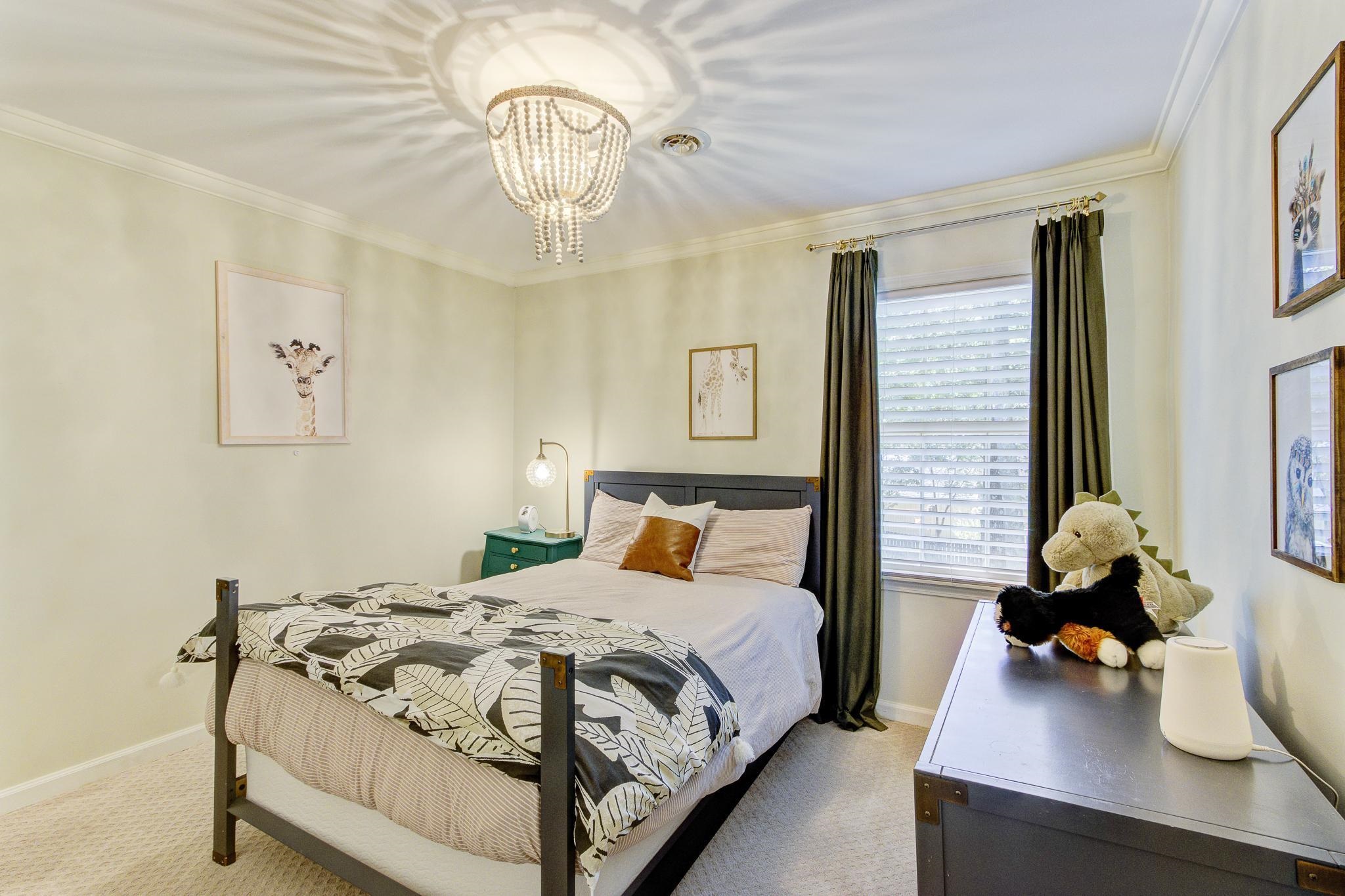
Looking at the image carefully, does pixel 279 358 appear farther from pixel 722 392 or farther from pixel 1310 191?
pixel 1310 191

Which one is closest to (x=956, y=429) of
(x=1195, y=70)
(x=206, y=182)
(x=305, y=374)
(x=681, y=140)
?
(x=1195, y=70)

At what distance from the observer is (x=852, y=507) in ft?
10.7

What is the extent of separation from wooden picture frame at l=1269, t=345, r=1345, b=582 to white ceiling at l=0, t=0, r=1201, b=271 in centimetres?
125

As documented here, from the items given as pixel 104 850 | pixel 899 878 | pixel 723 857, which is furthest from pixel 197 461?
pixel 899 878

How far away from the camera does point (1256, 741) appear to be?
4.17 feet

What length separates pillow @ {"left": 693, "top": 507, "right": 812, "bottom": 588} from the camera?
3.21 meters

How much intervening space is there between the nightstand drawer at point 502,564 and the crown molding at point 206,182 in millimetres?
1961

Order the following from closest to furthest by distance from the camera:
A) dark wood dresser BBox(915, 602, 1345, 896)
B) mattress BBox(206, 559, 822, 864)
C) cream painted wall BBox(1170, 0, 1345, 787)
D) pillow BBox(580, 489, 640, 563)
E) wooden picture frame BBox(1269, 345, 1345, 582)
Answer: dark wood dresser BBox(915, 602, 1345, 896) < wooden picture frame BBox(1269, 345, 1345, 582) < cream painted wall BBox(1170, 0, 1345, 787) < mattress BBox(206, 559, 822, 864) < pillow BBox(580, 489, 640, 563)

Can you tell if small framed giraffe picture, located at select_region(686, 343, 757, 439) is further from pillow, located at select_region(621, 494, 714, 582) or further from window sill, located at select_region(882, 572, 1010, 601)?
window sill, located at select_region(882, 572, 1010, 601)

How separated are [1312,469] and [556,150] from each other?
2119 millimetres

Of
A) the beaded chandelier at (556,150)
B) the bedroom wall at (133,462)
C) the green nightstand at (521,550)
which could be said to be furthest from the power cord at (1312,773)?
the bedroom wall at (133,462)

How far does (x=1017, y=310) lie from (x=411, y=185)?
9.81 ft

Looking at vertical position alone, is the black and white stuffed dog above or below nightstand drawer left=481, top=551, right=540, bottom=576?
above

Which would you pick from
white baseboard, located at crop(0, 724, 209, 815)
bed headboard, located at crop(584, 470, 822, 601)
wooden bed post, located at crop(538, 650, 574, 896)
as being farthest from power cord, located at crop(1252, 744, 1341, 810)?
white baseboard, located at crop(0, 724, 209, 815)
